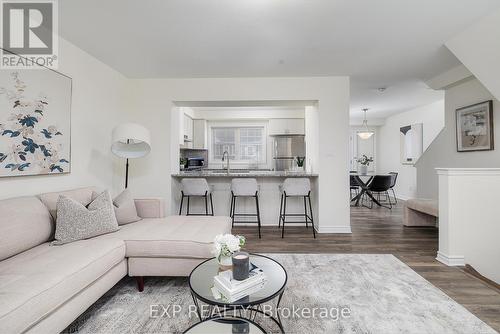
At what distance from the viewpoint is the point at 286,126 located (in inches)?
243

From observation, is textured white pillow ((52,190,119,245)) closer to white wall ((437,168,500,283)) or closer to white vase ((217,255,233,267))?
white vase ((217,255,233,267))

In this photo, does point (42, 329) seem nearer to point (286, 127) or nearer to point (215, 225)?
point (215, 225)

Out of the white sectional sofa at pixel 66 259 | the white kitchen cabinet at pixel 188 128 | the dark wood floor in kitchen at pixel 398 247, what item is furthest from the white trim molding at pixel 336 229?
the white kitchen cabinet at pixel 188 128

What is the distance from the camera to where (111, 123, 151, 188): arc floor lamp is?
2.76 meters

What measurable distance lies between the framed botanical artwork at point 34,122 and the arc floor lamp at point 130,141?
486mm

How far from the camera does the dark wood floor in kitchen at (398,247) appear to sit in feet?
6.12

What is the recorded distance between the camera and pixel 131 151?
311cm

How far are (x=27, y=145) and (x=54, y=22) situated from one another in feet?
3.98

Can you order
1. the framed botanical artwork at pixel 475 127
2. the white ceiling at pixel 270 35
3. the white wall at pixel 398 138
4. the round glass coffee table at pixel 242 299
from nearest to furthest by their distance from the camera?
the round glass coffee table at pixel 242 299 → the white ceiling at pixel 270 35 → the framed botanical artwork at pixel 475 127 → the white wall at pixel 398 138

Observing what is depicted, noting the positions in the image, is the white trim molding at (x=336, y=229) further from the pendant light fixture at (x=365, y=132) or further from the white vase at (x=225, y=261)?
the pendant light fixture at (x=365, y=132)

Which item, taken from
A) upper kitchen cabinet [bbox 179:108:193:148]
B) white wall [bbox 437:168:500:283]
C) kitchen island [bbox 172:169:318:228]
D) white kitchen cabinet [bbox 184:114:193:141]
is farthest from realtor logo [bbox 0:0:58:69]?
white wall [bbox 437:168:500:283]

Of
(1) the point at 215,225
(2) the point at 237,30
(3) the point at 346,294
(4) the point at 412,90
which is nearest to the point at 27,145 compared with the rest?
(1) the point at 215,225

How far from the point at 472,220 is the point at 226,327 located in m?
2.90

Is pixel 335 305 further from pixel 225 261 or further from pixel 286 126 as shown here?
pixel 286 126
